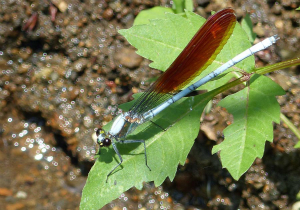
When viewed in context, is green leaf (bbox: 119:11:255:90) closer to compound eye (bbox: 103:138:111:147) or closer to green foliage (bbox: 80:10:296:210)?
green foliage (bbox: 80:10:296:210)

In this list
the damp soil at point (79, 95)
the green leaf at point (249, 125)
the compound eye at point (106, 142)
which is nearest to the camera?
the green leaf at point (249, 125)

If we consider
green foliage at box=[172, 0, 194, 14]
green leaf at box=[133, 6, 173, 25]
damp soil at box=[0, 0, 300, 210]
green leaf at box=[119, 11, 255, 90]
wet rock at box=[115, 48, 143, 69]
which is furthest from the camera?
wet rock at box=[115, 48, 143, 69]

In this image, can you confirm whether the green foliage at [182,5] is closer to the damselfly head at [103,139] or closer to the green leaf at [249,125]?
the green leaf at [249,125]

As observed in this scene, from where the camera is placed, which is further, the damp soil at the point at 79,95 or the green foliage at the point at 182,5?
the damp soil at the point at 79,95

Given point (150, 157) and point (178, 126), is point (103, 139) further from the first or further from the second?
point (178, 126)

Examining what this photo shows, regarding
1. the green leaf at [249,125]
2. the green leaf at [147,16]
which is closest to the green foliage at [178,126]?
the green leaf at [249,125]

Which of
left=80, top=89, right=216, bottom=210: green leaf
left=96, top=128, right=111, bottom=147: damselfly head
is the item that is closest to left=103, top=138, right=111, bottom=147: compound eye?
left=96, top=128, right=111, bottom=147: damselfly head
